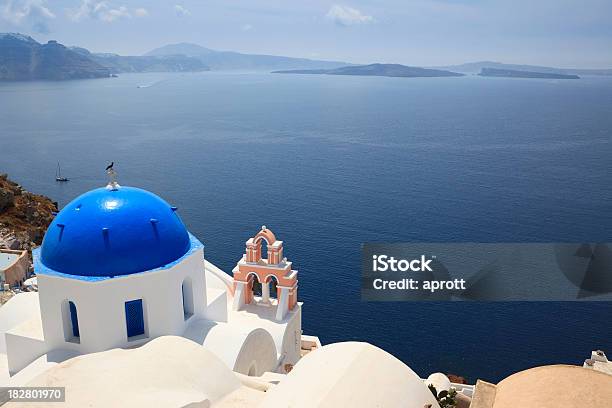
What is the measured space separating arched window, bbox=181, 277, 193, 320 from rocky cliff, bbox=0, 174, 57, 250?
1059 inches

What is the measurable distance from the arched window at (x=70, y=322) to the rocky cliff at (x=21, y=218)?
26286 millimetres

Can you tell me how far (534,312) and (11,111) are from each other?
153146mm

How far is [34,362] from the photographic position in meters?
15.8

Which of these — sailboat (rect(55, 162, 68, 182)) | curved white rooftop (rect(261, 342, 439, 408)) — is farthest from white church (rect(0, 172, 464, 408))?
sailboat (rect(55, 162, 68, 182))

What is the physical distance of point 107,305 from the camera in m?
15.4

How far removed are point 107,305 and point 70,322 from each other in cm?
171

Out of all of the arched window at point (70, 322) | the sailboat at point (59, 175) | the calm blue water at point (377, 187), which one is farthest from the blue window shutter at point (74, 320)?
the sailboat at point (59, 175)

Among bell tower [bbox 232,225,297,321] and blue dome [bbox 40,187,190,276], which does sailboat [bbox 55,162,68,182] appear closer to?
bell tower [bbox 232,225,297,321]

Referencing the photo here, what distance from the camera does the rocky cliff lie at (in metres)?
39.8

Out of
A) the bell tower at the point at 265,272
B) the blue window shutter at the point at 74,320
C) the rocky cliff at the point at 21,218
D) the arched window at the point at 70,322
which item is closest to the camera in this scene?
the arched window at the point at 70,322

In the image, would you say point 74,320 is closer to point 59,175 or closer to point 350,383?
point 350,383

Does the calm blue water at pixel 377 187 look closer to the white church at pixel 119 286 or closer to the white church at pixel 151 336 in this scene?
the white church at pixel 151 336

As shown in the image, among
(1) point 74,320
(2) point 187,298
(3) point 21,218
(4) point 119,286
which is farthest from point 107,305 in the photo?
(3) point 21,218

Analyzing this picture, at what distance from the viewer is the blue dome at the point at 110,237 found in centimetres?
1545
